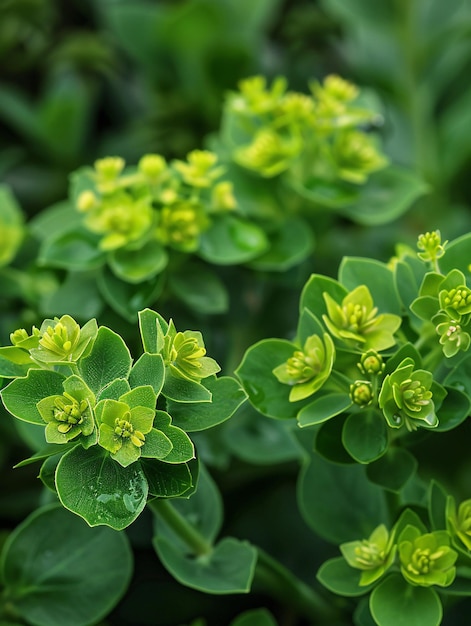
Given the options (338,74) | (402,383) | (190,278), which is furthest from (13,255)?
(338,74)

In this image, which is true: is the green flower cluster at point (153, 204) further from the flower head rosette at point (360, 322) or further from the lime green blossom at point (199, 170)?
the flower head rosette at point (360, 322)

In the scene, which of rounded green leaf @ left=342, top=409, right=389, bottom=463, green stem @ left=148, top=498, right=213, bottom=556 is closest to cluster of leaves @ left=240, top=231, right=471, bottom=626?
rounded green leaf @ left=342, top=409, right=389, bottom=463

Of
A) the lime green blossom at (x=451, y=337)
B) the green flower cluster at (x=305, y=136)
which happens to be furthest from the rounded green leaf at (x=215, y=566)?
the green flower cluster at (x=305, y=136)

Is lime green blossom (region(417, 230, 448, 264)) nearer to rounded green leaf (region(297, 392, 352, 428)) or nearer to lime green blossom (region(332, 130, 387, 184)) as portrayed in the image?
rounded green leaf (region(297, 392, 352, 428))

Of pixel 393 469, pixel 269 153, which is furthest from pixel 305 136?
pixel 393 469

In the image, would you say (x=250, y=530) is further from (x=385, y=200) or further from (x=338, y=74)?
(x=338, y=74)
